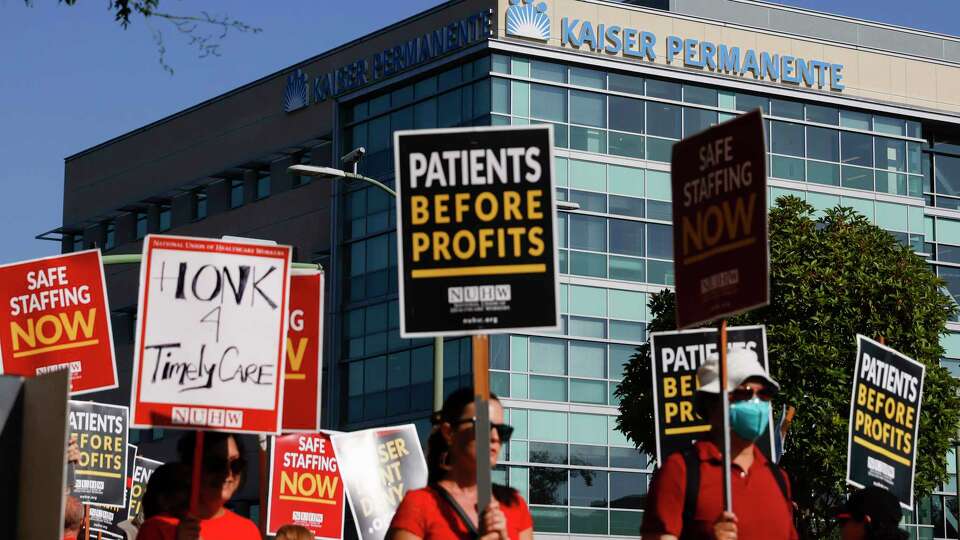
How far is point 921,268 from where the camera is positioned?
38.8 meters

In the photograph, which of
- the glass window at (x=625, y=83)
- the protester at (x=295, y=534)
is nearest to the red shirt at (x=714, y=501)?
the protester at (x=295, y=534)

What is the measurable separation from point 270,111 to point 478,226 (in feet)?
181

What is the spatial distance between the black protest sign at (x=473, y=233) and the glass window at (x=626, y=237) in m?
45.6

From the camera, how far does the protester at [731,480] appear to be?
7.65 metres

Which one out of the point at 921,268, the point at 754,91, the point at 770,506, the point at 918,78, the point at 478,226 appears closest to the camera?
the point at 770,506

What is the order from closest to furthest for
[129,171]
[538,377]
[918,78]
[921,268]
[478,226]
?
1. [478,226]
2. [921,268]
3. [538,377]
4. [918,78]
5. [129,171]

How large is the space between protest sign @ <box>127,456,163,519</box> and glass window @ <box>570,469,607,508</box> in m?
28.8

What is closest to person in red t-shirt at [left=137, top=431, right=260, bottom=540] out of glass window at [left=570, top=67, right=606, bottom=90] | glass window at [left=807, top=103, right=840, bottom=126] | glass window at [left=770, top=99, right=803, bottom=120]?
glass window at [left=570, top=67, right=606, bottom=90]

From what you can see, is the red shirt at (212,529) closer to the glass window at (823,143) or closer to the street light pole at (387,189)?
the street light pole at (387,189)

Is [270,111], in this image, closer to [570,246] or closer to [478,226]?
[570,246]

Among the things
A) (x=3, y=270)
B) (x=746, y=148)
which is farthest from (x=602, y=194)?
(x=746, y=148)

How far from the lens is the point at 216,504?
842 centimetres

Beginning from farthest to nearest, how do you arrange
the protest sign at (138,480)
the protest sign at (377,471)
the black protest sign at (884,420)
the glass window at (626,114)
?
the glass window at (626,114)
the protest sign at (138,480)
the protest sign at (377,471)
the black protest sign at (884,420)

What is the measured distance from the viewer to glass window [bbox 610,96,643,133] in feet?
A: 177
